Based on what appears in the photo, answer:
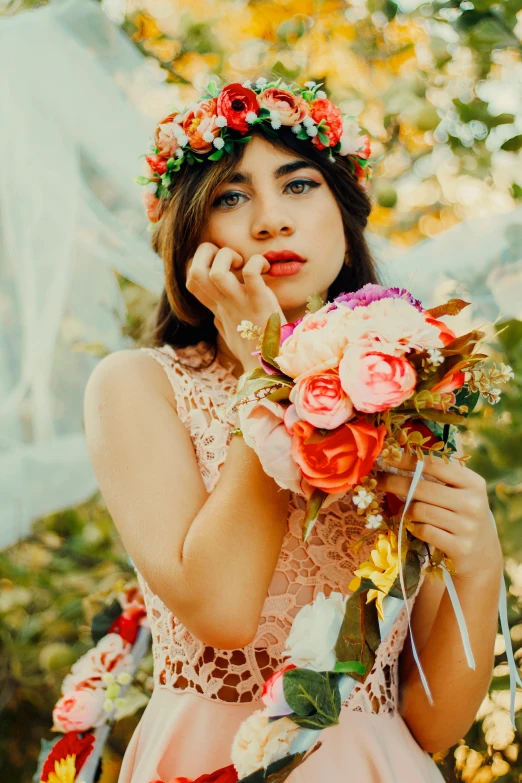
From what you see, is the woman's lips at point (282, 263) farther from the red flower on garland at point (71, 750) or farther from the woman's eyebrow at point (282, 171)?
the red flower on garland at point (71, 750)

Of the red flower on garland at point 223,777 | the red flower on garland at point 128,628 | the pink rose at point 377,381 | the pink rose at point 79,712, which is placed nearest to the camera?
the pink rose at point 377,381

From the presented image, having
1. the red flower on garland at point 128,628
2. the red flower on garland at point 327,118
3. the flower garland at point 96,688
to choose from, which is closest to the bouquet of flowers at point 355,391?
the red flower on garland at point 327,118

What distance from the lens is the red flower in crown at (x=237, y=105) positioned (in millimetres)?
1604

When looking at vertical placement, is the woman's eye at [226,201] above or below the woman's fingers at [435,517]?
above

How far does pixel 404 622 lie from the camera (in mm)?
1570

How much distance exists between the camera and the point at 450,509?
1187 mm

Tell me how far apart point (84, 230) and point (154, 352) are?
650 mm

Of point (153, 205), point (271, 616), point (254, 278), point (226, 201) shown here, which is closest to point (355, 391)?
point (254, 278)

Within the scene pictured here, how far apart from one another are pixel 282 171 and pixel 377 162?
1.18 metres

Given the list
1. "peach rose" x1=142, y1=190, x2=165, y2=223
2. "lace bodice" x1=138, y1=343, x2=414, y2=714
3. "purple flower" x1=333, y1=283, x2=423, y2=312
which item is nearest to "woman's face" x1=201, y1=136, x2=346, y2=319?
"peach rose" x1=142, y1=190, x2=165, y2=223

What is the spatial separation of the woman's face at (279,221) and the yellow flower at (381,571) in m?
0.69

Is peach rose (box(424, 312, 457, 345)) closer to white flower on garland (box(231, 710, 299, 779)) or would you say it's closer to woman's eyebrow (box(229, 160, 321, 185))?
white flower on garland (box(231, 710, 299, 779))

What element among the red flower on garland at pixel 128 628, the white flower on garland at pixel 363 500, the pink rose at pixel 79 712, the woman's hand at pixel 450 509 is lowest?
the red flower on garland at pixel 128 628

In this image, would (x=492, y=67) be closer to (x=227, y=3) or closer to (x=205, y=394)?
(x=227, y=3)
